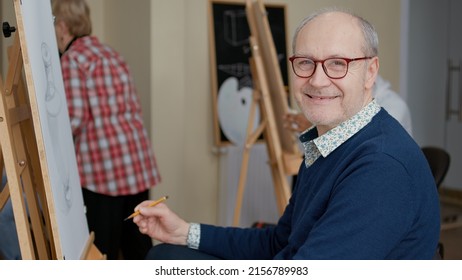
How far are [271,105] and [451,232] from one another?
223 cm

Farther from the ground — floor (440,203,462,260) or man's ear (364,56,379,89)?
man's ear (364,56,379,89)

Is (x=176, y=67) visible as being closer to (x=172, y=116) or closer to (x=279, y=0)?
(x=172, y=116)

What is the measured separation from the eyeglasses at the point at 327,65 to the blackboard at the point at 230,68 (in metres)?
2.47

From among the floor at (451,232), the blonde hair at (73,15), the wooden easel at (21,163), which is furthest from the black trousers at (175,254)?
the floor at (451,232)

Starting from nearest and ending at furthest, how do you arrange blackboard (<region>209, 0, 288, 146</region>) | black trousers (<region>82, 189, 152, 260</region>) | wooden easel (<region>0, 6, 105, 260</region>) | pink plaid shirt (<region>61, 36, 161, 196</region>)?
wooden easel (<region>0, 6, 105, 260</region>)
pink plaid shirt (<region>61, 36, 161, 196</region>)
black trousers (<region>82, 189, 152, 260</region>)
blackboard (<region>209, 0, 288, 146</region>)

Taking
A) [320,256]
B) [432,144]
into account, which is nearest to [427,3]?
[432,144]

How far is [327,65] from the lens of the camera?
1.20 meters

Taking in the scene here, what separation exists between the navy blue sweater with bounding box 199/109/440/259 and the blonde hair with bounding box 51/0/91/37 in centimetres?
163

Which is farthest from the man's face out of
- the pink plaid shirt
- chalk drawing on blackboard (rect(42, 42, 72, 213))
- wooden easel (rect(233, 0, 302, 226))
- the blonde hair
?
the blonde hair

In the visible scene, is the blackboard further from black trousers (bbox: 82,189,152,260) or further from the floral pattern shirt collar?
the floral pattern shirt collar

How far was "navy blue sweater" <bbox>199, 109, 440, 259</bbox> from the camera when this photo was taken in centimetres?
109

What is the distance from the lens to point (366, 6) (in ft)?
10.8

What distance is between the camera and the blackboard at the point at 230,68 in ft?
12.1

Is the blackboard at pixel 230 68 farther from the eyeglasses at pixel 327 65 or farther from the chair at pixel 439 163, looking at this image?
the eyeglasses at pixel 327 65
